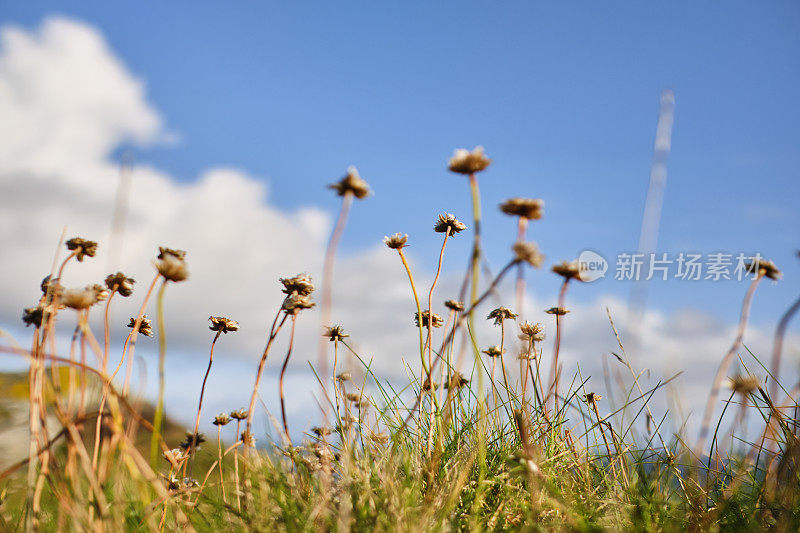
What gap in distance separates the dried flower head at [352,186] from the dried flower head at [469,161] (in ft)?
1.18

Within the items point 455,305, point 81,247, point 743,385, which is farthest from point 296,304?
point 743,385

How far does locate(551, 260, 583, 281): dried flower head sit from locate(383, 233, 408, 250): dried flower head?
0.88 metres

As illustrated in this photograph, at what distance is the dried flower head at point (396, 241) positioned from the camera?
2919 millimetres

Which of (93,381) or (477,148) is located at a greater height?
(477,148)

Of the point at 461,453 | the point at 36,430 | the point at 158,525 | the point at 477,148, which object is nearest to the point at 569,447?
the point at 461,453

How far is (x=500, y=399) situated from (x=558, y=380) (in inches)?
13.8

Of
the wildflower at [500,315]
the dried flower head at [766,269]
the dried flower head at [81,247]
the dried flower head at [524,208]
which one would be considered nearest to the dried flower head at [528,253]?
the dried flower head at [524,208]

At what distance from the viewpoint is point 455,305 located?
320cm

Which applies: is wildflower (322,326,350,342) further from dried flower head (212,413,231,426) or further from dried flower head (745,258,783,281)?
dried flower head (745,258,783,281)

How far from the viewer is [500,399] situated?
302cm

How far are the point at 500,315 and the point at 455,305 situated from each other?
0.85 feet

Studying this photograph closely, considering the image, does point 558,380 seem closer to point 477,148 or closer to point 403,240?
point 403,240

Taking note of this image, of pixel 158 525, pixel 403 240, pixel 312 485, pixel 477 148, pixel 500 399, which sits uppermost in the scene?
pixel 477 148

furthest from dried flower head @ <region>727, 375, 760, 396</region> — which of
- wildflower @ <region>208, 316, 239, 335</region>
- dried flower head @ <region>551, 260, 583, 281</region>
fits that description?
wildflower @ <region>208, 316, 239, 335</region>
